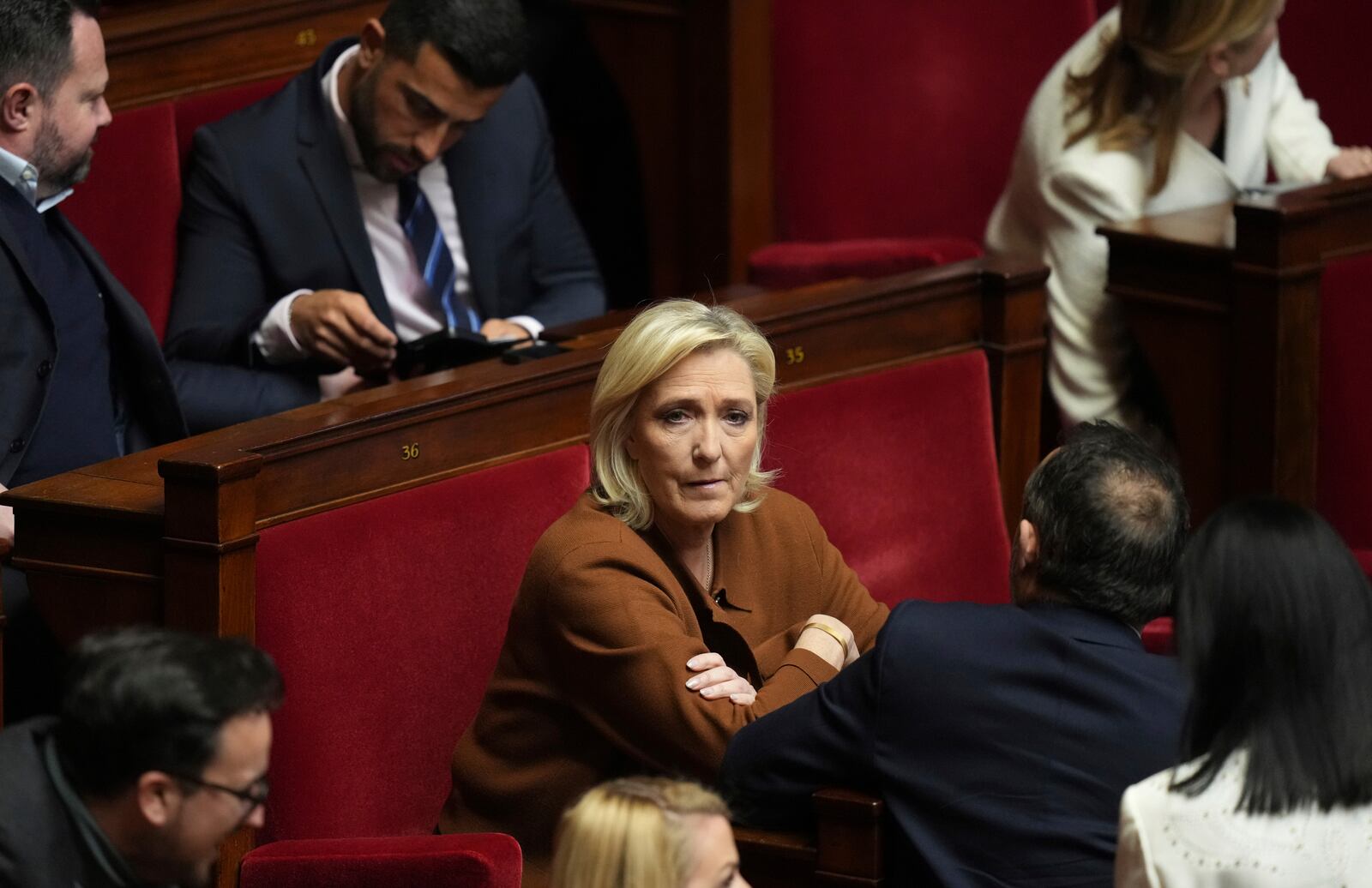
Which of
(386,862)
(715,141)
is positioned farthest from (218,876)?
(715,141)

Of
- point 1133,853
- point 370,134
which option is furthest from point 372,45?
point 1133,853

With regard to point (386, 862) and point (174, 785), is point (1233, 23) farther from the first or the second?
point (174, 785)

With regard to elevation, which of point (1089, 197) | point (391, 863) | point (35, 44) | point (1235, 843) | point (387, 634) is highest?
point (35, 44)

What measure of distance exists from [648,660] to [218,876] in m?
0.55

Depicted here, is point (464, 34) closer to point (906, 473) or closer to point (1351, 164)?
point (906, 473)

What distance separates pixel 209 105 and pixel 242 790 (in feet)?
6.16

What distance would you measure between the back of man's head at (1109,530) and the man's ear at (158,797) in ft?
2.72

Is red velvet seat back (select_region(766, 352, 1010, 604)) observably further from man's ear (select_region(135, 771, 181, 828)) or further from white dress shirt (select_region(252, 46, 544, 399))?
man's ear (select_region(135, 771, 181, 828))

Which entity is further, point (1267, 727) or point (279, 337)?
point (279, 337)

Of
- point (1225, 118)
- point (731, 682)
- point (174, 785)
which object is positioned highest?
point (1225, 118)

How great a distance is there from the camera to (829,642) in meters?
2.21

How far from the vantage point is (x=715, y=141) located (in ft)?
12.6

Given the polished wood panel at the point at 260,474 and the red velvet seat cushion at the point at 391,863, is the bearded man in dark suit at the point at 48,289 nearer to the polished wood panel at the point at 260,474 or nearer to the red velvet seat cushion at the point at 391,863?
the polished wood panel at the point at 260,474

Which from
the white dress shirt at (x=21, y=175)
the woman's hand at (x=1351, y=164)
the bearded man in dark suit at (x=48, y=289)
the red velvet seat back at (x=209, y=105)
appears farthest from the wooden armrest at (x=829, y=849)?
the woman's hand at (x=1351, y=164)
